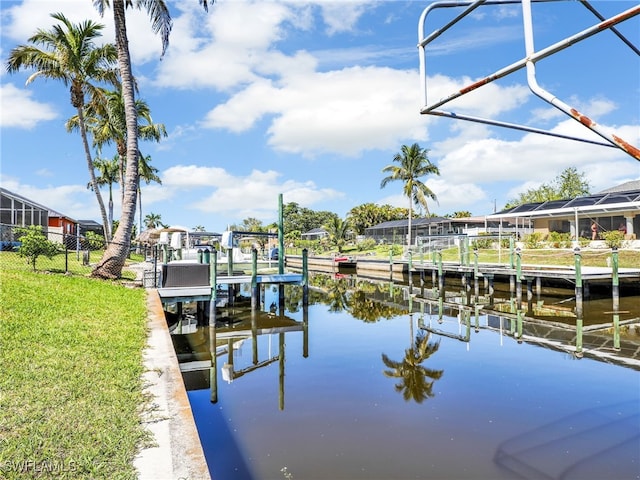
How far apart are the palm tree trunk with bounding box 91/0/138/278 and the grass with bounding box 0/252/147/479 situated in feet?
16.3

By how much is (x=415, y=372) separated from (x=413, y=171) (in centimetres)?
3800

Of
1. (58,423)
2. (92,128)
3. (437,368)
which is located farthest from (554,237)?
(92,128)

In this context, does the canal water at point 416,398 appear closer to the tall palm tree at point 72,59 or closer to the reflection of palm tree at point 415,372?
the reflection of palm tree at point 415,372

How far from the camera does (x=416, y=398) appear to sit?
745 centimetres

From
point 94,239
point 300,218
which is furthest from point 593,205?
point 300,218

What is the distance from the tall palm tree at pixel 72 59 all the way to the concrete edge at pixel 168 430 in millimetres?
18642

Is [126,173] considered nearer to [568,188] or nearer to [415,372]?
[415,372]

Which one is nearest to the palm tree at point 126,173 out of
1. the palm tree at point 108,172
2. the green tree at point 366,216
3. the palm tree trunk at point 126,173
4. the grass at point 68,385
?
the palm tree trunk at point 126,173

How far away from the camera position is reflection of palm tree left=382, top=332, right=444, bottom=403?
7742 millimetres

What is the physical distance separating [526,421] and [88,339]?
699 centimetres

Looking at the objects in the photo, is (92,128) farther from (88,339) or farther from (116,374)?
(116,374)

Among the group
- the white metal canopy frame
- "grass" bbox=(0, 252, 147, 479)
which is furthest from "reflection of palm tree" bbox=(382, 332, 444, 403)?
the white metal canopy frame

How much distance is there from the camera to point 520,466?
513 cm

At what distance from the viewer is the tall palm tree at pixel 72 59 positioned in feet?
63.3
